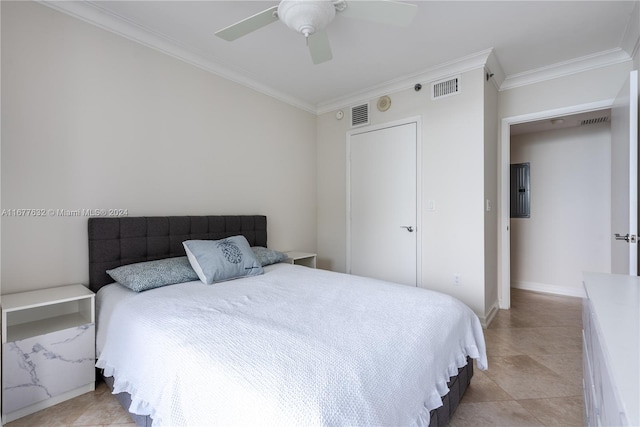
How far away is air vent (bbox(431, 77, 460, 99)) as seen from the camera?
2.91 meters

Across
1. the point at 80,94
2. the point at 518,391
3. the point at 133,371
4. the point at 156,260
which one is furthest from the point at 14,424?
the point at 518,391

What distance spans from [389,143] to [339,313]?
247 cm

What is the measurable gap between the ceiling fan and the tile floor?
7.46 feet

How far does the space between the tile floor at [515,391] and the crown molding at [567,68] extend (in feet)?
8.29

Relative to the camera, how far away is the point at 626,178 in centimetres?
202

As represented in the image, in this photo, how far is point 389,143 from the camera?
343 centimetres

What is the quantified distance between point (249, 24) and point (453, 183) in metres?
2.31

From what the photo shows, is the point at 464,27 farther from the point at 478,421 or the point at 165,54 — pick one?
the point at 478,421

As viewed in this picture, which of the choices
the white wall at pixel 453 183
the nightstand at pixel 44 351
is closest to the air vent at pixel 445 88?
the white wall at pixel 453 183

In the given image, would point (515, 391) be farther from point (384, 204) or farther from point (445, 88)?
point (445, 88)

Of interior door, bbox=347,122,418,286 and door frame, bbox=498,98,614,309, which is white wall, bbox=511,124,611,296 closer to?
door frame, bbox=498,98,614,309

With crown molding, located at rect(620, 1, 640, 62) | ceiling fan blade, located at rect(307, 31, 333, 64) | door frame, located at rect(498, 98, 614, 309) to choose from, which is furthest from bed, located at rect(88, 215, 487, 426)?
crown molding, located at rect(620, 1, 640, 62)

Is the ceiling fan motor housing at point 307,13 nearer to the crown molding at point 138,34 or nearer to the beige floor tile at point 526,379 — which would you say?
the crown molding at point 138,34

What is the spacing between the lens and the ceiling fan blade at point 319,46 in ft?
6.04
